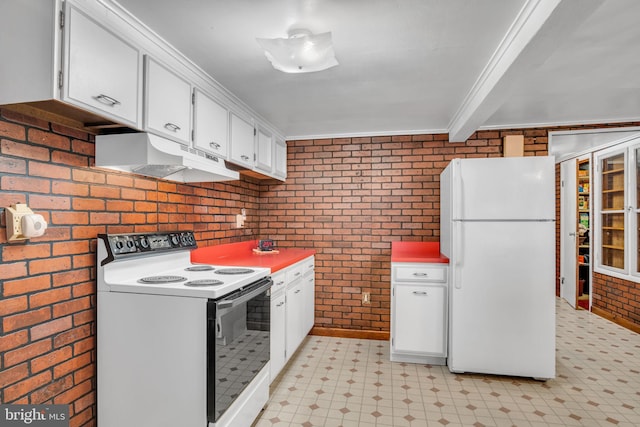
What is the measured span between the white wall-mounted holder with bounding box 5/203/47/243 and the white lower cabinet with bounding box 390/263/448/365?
2.54m

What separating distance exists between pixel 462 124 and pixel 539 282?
145 centimetres

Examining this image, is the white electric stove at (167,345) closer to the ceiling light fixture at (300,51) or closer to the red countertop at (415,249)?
the ceiling light fixture at (300,51)

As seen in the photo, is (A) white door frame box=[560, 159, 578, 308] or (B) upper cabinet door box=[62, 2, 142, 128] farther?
(A) white door frame box=[560, 159, 578, 308]

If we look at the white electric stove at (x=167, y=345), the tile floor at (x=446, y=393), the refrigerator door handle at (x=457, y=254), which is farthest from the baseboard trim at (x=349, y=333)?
the white electric stove at (x=167, y=345)

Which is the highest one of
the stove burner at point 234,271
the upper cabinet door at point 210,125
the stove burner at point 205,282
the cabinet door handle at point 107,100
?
the upper cabinet door at point 210,125

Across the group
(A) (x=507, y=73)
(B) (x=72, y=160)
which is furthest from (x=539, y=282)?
(B) (x=72, y=160)

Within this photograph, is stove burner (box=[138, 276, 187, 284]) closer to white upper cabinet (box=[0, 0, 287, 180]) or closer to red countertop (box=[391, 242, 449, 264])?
white upper cabinet (box=[0, 0, 287, 180])

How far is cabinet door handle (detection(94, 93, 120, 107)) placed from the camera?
1.43 meters

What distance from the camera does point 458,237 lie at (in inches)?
110

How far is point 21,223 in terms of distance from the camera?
1.39 m

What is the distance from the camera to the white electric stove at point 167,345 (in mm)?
1661

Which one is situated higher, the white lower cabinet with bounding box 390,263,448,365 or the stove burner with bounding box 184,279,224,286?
the stove burner with bounding box 184,279,224,286

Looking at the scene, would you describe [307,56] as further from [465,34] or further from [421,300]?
[421,300]

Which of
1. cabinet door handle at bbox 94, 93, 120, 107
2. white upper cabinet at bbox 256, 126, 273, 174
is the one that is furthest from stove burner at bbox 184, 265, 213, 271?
cabinet door handle at bbox 94, 93, 120, 107
